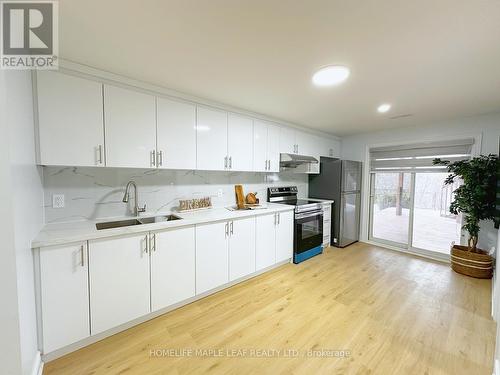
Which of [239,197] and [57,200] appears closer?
[57,200]

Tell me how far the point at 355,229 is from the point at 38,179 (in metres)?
4.85

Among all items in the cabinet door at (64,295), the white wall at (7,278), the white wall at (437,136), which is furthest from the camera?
the white wall at (437,136)

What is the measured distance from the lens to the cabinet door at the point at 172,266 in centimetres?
197

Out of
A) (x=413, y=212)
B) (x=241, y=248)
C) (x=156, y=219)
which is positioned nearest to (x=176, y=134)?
(x=156, y=219)

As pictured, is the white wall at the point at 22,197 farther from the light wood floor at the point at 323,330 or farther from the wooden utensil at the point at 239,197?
the wooden utensil at the point at 239,197

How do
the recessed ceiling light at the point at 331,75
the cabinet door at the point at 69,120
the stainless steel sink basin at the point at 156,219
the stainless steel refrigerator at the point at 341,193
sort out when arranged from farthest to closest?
the stainless steel refrigerator at the point at 341,193
the stainless steel sink basin at the point at 156,219
the recessed ceiling light at the point at 331,75
the cabinet door at the point at 69,120

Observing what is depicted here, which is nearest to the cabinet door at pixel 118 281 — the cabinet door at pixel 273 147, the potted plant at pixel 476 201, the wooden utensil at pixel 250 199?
the wooden utensil at pixel 250 199

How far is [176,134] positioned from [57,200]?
1.25 m

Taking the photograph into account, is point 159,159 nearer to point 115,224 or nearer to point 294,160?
point 115,224

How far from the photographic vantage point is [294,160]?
3471mm

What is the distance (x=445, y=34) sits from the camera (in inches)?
52.2

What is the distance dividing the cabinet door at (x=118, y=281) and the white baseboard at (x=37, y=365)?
1.01 ft

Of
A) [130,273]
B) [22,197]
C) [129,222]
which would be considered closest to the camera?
[22,197]

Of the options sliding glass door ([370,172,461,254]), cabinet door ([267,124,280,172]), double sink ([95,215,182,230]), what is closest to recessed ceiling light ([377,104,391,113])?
cabinet door ([267,124,280,172])
